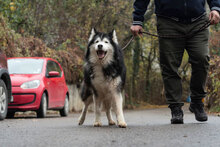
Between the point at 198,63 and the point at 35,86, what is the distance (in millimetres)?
5362

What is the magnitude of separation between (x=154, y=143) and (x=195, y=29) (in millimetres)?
2733

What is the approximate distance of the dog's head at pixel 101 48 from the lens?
6707mm

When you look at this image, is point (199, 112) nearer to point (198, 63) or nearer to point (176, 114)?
point (176, 114)

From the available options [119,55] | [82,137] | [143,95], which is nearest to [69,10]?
[143,95]

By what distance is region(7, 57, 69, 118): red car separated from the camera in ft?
34.6

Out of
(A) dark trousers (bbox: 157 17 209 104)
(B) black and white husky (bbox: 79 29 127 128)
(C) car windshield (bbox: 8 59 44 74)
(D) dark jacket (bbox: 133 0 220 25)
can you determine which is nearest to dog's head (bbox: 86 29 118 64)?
(B) black and white husky (bbox: 79 29 127 128)

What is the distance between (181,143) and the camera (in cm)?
402

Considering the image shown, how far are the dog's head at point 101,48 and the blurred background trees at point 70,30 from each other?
5.69 metres

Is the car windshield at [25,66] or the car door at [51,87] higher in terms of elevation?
the car windshield at [25,66]

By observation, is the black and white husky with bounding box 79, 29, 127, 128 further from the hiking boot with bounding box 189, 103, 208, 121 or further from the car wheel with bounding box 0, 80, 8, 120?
the car wheel with bounding box 0, 80, 8, 120

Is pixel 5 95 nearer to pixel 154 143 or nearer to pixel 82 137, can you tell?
pixel 82 137

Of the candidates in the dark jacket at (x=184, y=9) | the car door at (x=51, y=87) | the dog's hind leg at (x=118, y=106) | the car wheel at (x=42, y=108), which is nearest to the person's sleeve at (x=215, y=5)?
the dark jacket at (x=184, y=9)

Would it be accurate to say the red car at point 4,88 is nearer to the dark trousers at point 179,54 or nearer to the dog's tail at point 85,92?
the dog's tail at point 85,92

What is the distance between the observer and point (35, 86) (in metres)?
10.8
